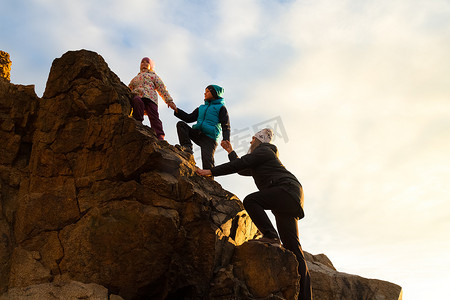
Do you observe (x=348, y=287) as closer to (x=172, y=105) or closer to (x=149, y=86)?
(x=172, y=105)

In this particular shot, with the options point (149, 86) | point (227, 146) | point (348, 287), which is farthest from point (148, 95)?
point (348, 287)

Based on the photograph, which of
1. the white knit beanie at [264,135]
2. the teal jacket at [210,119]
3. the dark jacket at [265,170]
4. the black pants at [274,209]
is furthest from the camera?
the teal jacket at [210,119]

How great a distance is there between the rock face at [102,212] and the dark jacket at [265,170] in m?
0.89

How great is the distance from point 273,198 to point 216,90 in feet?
15.6

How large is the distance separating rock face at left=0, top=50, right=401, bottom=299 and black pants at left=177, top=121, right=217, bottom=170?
82.5 inches

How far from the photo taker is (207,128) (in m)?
11.4

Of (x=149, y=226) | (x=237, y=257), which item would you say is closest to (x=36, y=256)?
(x=149, y=226)

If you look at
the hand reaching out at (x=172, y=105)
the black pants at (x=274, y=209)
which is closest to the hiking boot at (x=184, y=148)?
the hand reaching out at (x=172, y=105)

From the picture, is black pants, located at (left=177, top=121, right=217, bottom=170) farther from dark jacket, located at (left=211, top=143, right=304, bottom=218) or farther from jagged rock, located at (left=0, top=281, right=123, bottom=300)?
jagged rock, located at (left=0, top=281, right=123, bottom=300)

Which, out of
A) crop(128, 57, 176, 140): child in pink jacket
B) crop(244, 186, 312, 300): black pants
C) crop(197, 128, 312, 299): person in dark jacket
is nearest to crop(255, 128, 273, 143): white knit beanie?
crop(197, 128, 312, 299): person in dark jacket

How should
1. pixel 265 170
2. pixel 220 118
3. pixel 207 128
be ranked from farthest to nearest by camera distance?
1. pixel 220 118
2. pixel 207 128
3. pixel 265 170

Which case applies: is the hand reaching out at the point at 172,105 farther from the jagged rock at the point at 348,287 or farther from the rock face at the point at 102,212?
the jagged rock at the point at 348,287

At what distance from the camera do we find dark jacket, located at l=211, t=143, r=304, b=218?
8703 mm

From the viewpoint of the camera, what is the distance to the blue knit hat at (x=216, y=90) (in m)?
12.0
